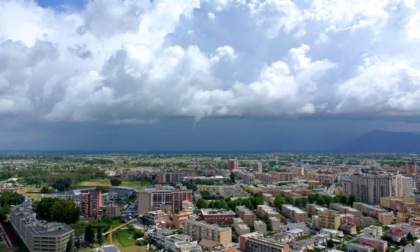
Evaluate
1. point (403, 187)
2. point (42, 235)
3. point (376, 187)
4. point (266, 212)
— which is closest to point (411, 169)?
point (403, 187)

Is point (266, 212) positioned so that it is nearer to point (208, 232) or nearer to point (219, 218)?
point (219, 218)

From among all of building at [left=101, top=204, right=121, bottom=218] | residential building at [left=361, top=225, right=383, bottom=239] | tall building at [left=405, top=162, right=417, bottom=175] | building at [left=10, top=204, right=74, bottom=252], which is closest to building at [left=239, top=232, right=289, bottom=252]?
residential building at [left=361, top=225, right=383, bottom=239]

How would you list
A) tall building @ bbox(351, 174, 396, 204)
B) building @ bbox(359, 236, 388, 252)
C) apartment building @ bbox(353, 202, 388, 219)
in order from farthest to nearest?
tall building @ bbox(351, 174, 396, 204)
apartment building @ bbox(353, 202, 388, 219)
building @ bbox(359, 236, 388, 252)

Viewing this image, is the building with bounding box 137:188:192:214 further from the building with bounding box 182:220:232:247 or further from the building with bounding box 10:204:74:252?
the building with bounding box 10:204:74:252

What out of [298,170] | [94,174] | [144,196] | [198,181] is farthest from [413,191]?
[94,174]

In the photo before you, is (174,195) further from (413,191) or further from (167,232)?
(413,191)

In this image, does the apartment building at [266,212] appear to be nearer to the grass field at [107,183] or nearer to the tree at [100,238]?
the tree at [100,238]
